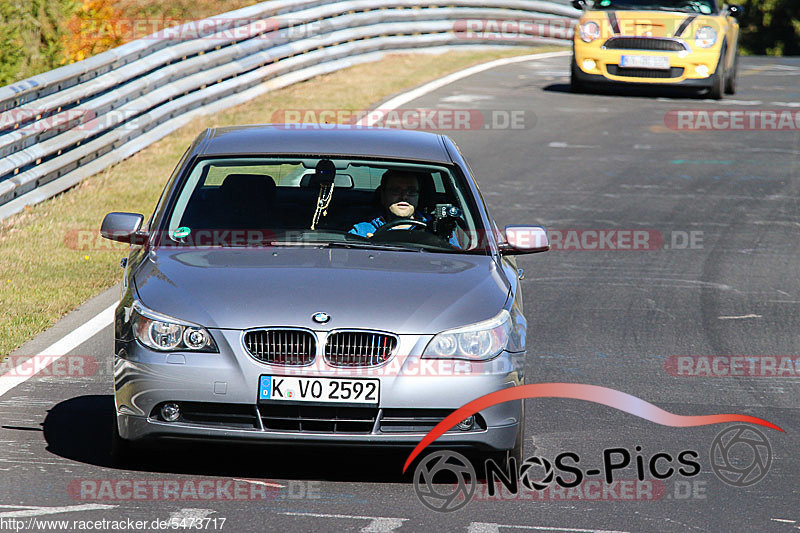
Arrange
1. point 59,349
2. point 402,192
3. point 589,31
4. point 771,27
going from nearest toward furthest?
point 402,192 < point 59,349 < point 589,31 < point 771,27

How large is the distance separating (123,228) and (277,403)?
1.66 metres

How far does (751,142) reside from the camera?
17781mm

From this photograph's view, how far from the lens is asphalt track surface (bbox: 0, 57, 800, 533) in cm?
547

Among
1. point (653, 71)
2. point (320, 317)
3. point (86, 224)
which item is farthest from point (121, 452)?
point (653, 71)

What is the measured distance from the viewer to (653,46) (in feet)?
64.3

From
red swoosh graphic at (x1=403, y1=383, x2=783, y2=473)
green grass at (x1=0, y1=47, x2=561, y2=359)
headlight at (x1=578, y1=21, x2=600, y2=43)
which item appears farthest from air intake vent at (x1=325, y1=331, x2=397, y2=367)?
headlight at (x1=578, y1=21, x2=600, y2=43)

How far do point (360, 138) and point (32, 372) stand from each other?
7.43ft

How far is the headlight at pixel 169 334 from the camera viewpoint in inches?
221

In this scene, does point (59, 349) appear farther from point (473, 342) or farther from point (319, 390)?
point (473, 342)

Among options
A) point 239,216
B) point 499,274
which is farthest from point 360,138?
point 499,274

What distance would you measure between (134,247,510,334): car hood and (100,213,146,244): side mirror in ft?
1.03

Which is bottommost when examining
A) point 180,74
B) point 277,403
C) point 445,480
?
point 180,74

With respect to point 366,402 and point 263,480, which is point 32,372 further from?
point 366,402

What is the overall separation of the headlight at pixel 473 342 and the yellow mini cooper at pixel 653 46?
47.6 feet
